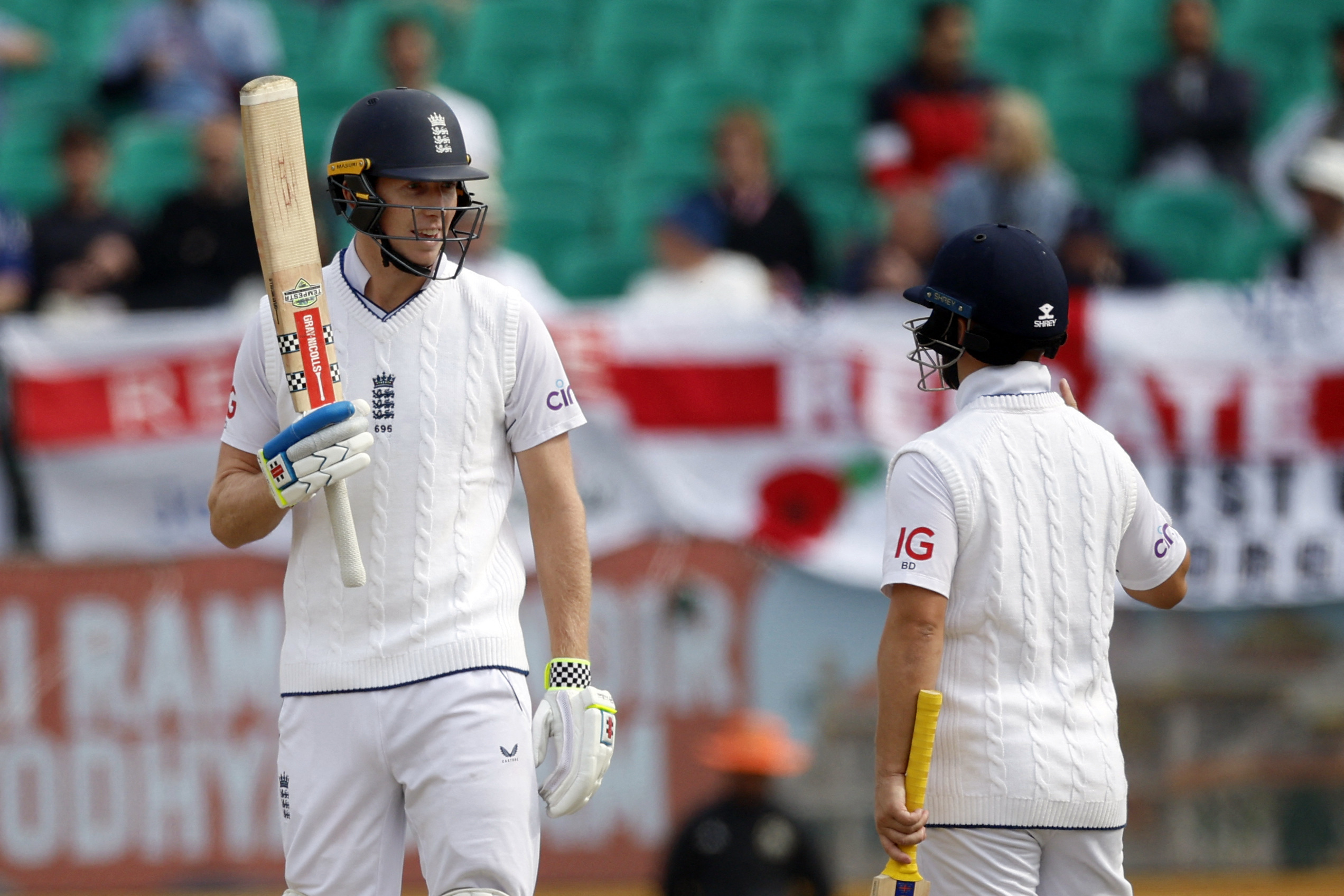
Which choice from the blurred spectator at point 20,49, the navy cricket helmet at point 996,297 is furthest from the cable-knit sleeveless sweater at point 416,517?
the blurred spectator at point 20,49

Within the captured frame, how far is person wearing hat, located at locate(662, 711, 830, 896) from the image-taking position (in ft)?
21.8

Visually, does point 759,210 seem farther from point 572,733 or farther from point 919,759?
point 919,759

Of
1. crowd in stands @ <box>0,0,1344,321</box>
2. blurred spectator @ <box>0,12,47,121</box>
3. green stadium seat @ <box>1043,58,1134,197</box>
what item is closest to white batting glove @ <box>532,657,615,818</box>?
crowd in stands @ <box>0,0,1344,321</box>

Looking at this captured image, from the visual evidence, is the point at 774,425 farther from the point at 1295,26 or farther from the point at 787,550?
the point at 1295,26

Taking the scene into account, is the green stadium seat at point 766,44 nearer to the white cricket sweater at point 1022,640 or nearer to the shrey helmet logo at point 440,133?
the shrey helmet logo at point 440,133

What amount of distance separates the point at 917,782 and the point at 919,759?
1.9 inches

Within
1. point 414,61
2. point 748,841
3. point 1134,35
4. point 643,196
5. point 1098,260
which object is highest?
point 1134,35

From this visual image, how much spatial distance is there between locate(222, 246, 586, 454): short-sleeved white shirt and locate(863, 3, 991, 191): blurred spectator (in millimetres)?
A: 5692

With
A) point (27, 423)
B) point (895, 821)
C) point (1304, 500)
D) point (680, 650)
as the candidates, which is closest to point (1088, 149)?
point (1304, 500)

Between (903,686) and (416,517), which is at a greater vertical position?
(416,517)

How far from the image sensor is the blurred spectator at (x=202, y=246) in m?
8.06

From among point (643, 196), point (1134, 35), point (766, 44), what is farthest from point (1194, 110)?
point (643, 196)

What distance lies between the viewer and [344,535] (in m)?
3.58

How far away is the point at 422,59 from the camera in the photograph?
977cm
